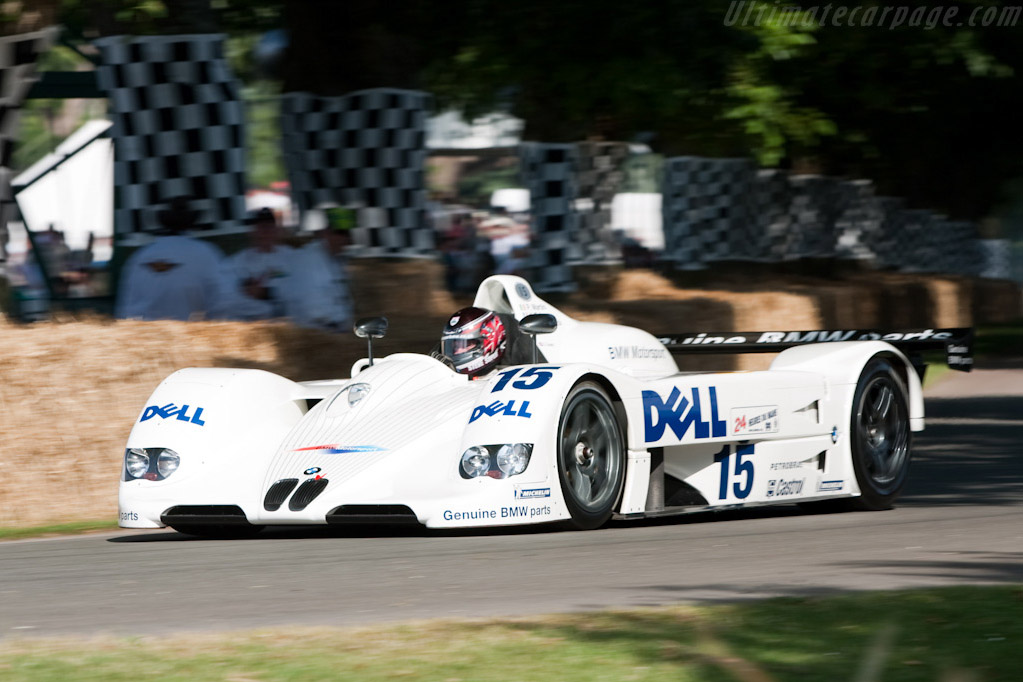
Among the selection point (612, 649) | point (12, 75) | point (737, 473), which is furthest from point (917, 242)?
point (612, 649)

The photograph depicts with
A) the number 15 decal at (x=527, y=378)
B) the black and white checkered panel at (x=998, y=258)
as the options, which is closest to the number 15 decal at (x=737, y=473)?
the number 15 decal at (x=527, y=378)

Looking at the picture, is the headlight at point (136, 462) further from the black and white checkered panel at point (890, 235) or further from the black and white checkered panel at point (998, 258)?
the black and white checkered panel at point (998, 258)

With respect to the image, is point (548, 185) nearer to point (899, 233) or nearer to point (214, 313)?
point (214, 313)

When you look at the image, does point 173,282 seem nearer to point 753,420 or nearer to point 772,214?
point 753,420

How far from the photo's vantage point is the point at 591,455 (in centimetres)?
809

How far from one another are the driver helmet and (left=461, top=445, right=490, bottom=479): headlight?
3.57 ft

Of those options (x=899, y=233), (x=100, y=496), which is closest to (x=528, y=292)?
(x=100, y=496)

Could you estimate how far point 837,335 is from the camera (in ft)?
33.3

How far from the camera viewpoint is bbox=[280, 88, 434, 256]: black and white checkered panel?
14844 mm

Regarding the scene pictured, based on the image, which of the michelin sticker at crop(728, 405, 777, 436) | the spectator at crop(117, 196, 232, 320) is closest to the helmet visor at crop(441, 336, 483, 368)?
the michelin sticker at crop(728, 405, 777, 436)

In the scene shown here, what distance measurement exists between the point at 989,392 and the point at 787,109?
4852 millimetres

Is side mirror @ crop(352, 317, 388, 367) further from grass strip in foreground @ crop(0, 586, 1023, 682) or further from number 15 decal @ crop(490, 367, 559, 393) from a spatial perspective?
grass strip in foreground @ crop(0, 586, 1023, 682)

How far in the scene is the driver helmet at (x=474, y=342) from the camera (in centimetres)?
873

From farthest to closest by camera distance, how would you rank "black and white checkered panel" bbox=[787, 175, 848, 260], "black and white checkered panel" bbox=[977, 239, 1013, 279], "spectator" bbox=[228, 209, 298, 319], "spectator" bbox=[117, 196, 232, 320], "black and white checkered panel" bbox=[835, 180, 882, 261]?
"black and white checkered panel" bbox=[977, 239, 1013, 279] → "black and white checkered panel" bbox=[835, 180, 882, 261] → "black and white checkered panel" bbox=[787, 175, 848, 260] → "spectator" bbox=[228, 209, 298, 319] → "spectator" bbox=[117, 196, 232, 320]
